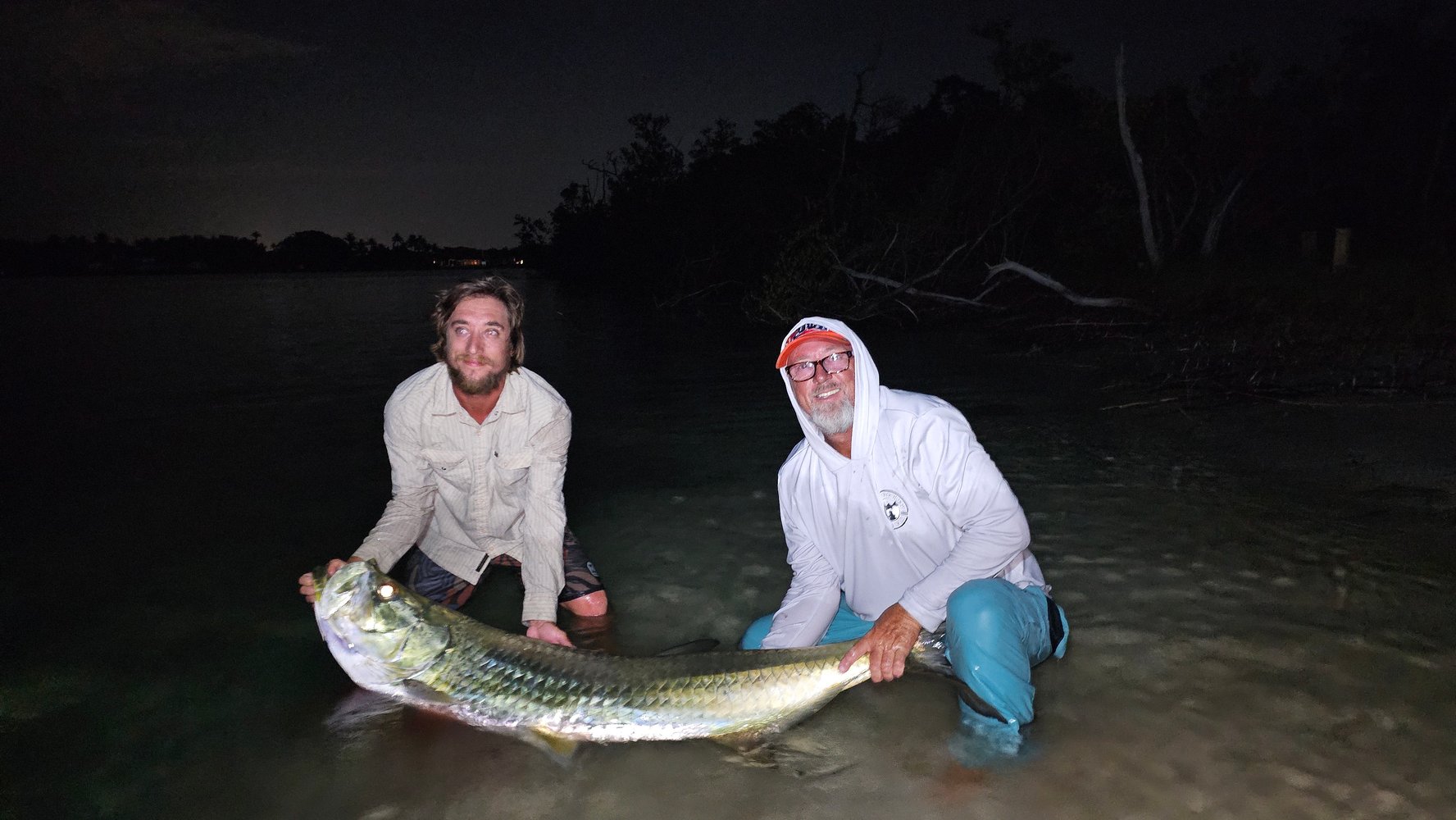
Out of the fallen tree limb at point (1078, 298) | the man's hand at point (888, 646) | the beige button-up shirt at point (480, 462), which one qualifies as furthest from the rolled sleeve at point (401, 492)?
the fallen tree limb at point (1078, 298)

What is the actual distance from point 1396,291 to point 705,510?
45.3ft

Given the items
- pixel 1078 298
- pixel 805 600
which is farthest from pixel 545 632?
pixel 1078 298

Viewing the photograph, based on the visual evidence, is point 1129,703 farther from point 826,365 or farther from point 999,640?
point 826,365

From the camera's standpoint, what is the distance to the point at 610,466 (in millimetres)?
8953

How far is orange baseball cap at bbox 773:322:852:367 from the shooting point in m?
3.55

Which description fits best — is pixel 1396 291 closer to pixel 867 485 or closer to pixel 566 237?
pixel 867 485

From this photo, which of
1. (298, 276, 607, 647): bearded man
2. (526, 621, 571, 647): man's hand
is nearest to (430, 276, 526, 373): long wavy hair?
(298, 276, 607, 647): bearded man

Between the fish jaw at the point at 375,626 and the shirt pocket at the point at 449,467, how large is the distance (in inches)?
47.0

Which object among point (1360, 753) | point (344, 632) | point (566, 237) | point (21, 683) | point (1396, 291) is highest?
point (566, 237)

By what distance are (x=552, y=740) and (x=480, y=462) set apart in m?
1.59

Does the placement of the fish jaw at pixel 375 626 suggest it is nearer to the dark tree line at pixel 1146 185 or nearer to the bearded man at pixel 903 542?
the bearded man at pixel 903 542

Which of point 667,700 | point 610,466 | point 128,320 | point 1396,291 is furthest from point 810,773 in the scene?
point 128,320

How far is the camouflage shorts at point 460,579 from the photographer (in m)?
4.72

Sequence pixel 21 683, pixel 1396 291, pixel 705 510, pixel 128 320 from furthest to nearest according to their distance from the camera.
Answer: pixel 128 320, pixel 1396 291, pixel 705 510, pixel 21 683
